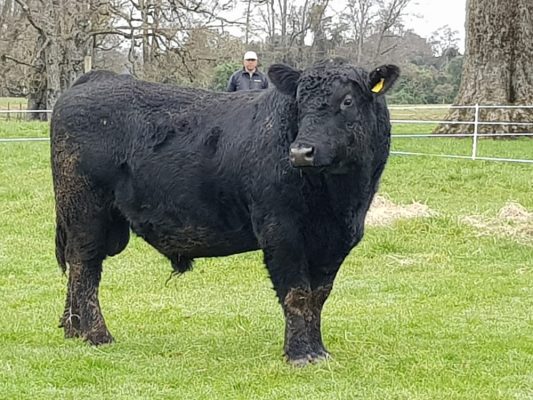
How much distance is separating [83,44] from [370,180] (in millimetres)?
32181

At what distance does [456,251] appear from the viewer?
425 inches

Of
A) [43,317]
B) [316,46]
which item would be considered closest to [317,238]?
[43,317]

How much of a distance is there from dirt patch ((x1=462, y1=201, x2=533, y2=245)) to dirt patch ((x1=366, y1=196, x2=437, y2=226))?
652 millimetres

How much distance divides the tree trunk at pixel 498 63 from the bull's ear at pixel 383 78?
16.3 meters

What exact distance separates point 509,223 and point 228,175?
660cm

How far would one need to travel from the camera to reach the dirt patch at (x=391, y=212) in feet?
40.1

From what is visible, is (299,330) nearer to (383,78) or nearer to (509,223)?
(383,78)

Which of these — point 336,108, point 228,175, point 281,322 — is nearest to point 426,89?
point 281,322

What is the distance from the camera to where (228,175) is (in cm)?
633

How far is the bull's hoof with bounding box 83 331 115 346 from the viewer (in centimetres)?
683

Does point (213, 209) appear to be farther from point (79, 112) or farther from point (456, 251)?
point (456, 251)

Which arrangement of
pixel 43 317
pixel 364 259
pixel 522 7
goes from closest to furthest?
1. pixel 43 317
2. pixel 364 259
3. pixel 522 7

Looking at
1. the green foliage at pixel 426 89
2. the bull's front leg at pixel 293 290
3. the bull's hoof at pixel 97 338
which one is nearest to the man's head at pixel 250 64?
the bull's hoof at pixel 97 338

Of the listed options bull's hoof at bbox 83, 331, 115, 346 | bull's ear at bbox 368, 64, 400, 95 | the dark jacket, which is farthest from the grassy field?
the dark jacket
